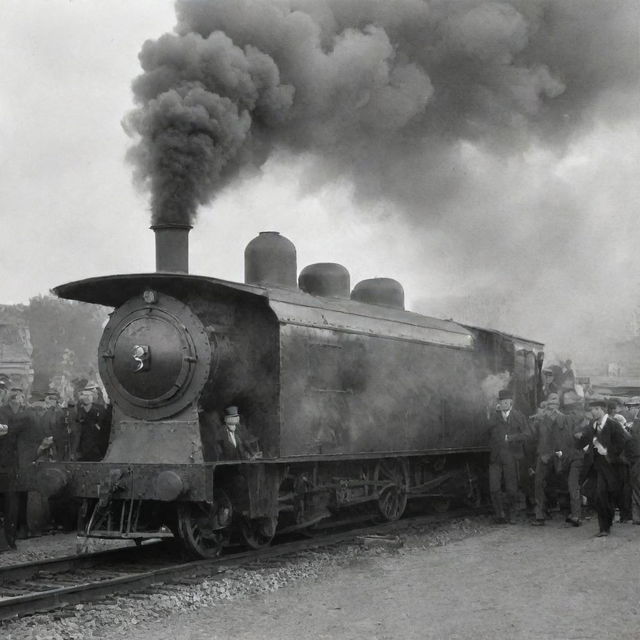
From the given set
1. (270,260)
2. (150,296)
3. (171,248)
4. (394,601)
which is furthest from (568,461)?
(150,296)

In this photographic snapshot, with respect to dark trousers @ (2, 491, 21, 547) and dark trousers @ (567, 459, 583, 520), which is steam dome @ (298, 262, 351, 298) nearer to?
dark trousers @ (567, 459, 583, 520)

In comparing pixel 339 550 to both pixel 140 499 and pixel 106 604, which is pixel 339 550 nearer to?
pixel 140 499

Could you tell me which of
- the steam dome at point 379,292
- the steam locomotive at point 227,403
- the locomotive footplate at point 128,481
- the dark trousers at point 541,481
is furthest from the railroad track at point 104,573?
the steam dome at point 379,292

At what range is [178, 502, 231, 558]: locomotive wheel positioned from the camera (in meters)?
8.44

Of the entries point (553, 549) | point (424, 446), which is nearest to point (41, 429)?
point (424, 446)

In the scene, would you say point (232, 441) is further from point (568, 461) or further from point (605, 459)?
point (568, 461)

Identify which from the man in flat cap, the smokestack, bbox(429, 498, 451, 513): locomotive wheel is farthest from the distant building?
the smokestack

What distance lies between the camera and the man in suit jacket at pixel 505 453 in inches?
484

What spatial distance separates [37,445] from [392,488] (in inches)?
178

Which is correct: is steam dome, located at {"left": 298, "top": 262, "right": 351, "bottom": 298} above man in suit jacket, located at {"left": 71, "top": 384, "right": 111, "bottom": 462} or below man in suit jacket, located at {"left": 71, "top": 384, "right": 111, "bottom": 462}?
above

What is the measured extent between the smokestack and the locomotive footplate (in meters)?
2.29

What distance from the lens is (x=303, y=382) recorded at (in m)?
9.38

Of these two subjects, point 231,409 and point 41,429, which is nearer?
point 231,409

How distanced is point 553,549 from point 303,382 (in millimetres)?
3259
